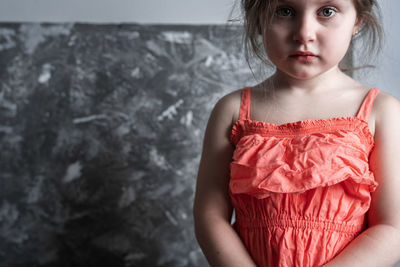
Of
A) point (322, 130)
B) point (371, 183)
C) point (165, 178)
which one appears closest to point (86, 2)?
point (165, 178)

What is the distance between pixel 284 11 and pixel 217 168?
29 cm

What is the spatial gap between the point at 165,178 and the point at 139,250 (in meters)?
0.21

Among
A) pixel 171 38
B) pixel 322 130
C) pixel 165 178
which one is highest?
pixel 171 38

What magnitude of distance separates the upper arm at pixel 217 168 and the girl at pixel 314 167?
2 centimetres

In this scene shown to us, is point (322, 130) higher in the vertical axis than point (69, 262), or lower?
higher

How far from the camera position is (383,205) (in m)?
0.71

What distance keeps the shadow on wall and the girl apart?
17.9 inches

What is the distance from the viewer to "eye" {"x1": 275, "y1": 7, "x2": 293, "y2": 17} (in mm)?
712

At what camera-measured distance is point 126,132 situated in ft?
4.00

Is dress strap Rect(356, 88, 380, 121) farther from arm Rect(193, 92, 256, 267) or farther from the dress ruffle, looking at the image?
arm Rect(193, 92, 256, 267)

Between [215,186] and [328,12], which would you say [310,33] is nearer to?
[328,12]

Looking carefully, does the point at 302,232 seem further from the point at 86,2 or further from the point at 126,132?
the point at 86,2

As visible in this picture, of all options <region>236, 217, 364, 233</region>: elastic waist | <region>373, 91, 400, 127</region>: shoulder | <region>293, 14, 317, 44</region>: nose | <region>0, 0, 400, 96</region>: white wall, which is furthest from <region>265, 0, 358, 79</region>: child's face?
<region>0, 0, 400, 96</region>: white wall

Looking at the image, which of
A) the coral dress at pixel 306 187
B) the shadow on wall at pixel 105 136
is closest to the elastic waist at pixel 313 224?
the coral dress at pixel 306 187
